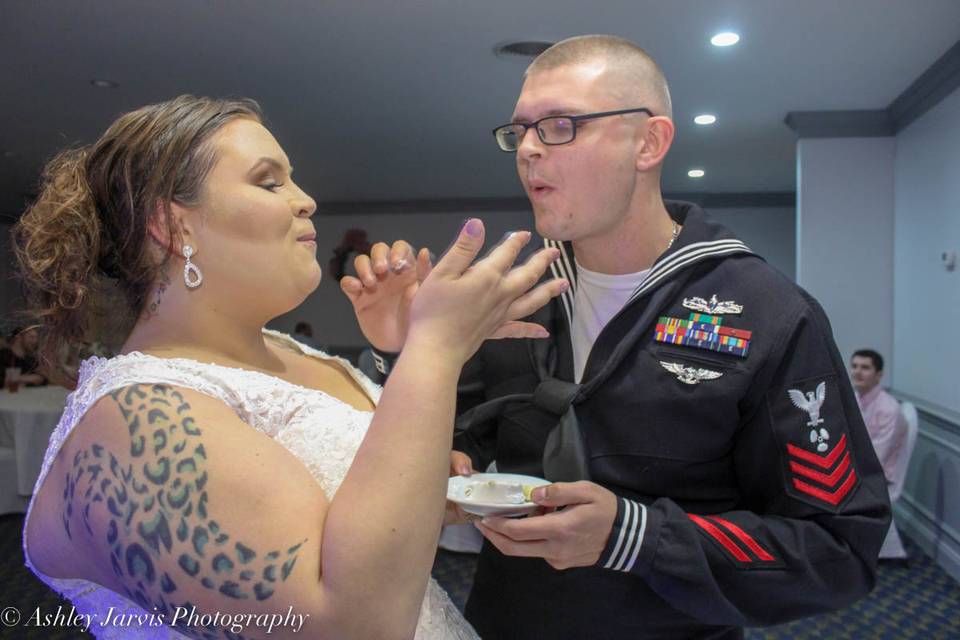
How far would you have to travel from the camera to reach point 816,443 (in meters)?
1.28

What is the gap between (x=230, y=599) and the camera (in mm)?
842

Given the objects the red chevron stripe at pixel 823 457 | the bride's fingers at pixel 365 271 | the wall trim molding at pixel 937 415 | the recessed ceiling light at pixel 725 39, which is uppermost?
the recessed ceiling light at pixel 725 39

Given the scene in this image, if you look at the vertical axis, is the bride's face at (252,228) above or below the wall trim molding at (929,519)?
above

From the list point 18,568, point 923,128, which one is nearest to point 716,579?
point 18,568

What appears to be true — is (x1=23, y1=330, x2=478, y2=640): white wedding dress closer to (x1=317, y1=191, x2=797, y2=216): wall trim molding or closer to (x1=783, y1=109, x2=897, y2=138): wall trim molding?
(x1=783, y1=109, x2=897, y2=138): wall trim molding

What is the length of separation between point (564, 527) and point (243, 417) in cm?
50

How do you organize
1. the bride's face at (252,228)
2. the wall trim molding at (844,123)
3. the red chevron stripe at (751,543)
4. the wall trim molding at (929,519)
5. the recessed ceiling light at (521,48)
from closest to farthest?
the bride's face at (252,228) → the red chevron stripe at (751,543) → the wall trim molding at (929,519) → the recessed ceiling light at (521,48) → the wall trim molding at (844,123)

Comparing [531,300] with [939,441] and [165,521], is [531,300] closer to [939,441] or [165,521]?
[165,521]

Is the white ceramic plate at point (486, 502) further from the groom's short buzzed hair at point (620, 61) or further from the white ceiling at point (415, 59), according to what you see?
the white ceiling at point (415, 59)

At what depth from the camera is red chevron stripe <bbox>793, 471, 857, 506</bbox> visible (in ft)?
4.21

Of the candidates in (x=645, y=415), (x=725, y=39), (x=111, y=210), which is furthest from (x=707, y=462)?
(x=725, y=39)

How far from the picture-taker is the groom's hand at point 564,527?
45.9 inches

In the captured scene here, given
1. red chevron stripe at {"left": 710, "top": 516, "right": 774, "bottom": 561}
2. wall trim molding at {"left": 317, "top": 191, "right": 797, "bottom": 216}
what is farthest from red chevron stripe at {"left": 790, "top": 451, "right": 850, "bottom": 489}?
wall trim molding at {"left": 317, "top": 191, "right": 797, "bottom": 216}

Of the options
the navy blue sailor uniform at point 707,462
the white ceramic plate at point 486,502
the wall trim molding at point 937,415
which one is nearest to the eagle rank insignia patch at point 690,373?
the navy blue sailor uniform at point 707,462
